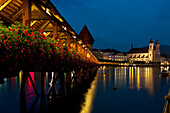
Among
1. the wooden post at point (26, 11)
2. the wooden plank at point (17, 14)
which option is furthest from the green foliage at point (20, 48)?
the wooden plank at point (17, 14)

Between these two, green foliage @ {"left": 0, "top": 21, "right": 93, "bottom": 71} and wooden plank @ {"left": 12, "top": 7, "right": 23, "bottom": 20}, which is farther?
wooden plank @ {"left": 12, "top": 7, "right": 23, "bottom": 20}

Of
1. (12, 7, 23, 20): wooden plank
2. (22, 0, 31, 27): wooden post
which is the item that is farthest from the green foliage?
(12, 7, 23, 20): wooden plank

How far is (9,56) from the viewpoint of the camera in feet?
23.4

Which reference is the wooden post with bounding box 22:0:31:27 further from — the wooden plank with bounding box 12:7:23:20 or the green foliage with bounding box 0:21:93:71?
the wooden plank with bounding box 12:7:23:20

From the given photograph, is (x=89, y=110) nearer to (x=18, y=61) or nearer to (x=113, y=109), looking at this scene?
(x=113, y=109)

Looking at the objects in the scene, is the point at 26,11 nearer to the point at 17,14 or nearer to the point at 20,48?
the point at 17,14

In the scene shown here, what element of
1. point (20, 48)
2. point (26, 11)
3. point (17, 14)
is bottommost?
point (20, 48)

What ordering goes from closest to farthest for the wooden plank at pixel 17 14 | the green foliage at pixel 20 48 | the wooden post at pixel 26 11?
the green foliage at pixel 20 48 < the wooden post at pixel 26 11 < the wooden plank at pixel 17 14

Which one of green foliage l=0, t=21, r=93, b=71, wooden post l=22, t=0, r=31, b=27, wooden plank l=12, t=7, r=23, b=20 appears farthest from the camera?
wooden plank l=12, t=7, r=23, b=20

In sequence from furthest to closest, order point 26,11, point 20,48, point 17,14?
point 17,14 < point 26,11 < point 20,48

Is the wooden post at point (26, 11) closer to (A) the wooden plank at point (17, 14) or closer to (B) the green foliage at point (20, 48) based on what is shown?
(B) the green foliage at point (20, 48)

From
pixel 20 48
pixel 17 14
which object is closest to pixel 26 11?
pixel 17 14

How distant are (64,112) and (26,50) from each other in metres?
7.57

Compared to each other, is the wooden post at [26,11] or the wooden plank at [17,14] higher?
the wooden plank at [17,14]
